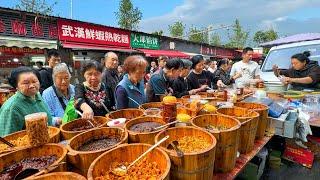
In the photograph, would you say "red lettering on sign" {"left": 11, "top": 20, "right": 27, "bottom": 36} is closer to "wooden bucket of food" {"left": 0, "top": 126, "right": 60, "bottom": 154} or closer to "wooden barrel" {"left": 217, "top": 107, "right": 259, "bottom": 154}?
"wooden bucket of food" {"left": 0, "top": 126, "right": 60, "bottom": 154}

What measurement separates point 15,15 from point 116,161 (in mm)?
7661

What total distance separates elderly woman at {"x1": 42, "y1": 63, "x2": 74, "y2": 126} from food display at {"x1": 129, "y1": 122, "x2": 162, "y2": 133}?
1.50 metres

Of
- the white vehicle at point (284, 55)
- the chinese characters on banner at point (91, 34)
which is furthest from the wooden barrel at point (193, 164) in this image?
the chinese characters on banner at point (91, 34)

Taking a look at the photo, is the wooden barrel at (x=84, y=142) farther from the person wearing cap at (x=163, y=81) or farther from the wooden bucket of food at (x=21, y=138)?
→ the person wearing cap at (x=163, y=81)

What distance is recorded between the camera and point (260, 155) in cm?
223

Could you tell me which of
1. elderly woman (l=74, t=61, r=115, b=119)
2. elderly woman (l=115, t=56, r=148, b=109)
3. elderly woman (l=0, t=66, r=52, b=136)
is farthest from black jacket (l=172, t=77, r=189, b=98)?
elderly woman (l=0, t=66, r=52, b=136)

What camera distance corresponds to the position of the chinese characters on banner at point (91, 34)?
871 centimetres

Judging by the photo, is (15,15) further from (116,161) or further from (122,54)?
(116,161)

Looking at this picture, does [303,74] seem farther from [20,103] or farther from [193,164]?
[20,103]

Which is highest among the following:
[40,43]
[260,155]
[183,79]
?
[40,43]

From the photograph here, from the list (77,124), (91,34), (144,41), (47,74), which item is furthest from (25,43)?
(144,41)

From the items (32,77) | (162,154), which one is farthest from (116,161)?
(32,77)

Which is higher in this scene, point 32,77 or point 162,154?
point 32,77

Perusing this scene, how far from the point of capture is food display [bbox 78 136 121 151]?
56.6 inches
